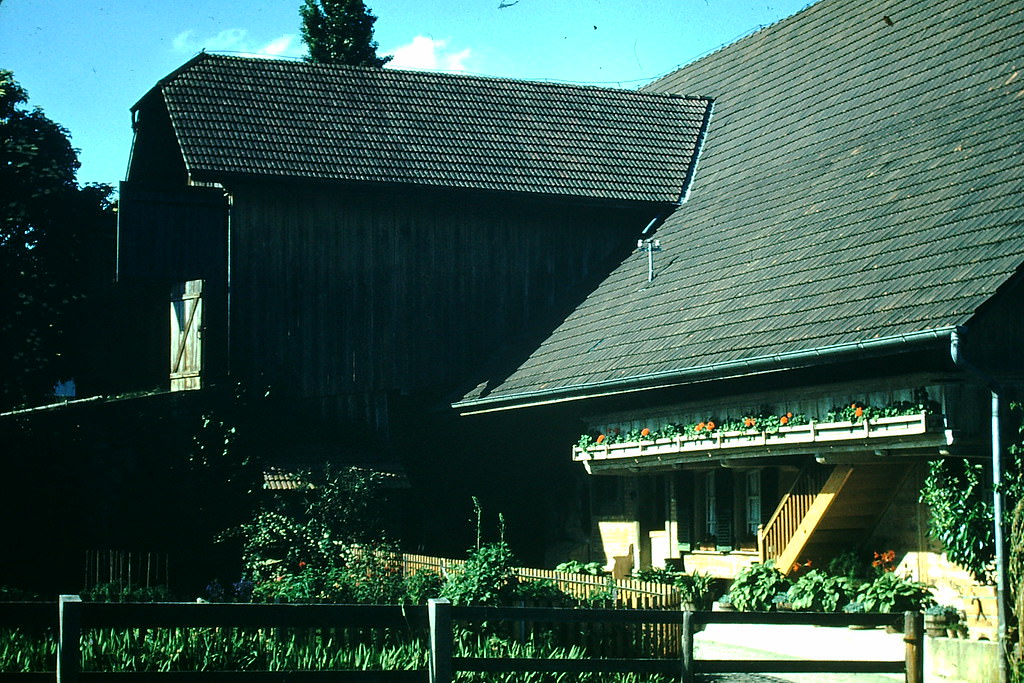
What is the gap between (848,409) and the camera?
15.2 m

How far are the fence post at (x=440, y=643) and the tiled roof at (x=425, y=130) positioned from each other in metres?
14.6

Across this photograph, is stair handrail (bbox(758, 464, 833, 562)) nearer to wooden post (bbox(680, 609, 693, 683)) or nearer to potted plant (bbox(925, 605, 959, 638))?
potted plant (bbox(925, 605, 959, 638))

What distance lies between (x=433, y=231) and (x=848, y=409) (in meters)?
10.9

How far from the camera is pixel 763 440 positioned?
54.5 feet

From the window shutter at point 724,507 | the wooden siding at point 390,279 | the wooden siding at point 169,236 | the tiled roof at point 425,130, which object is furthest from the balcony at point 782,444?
the wooden siding at point 169,236

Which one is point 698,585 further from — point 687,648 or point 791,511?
point 687,648

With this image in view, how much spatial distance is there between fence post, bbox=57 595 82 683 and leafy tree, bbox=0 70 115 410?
78.0ft

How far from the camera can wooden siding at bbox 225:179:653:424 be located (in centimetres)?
2327

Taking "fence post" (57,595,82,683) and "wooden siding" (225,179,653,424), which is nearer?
"fence post" (57,595,82,683)

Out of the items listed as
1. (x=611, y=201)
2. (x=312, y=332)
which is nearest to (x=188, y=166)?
(x=312, y=332)

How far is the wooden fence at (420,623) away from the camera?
8.61 m

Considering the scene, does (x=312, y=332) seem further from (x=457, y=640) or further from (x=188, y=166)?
(x=457, y=640)

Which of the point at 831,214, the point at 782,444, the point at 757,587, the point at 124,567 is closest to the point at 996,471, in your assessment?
the point at 782,444

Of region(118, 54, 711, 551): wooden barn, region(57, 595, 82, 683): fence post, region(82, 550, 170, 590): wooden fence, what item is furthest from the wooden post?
region(118, 54, 711, 551): wooden barn
